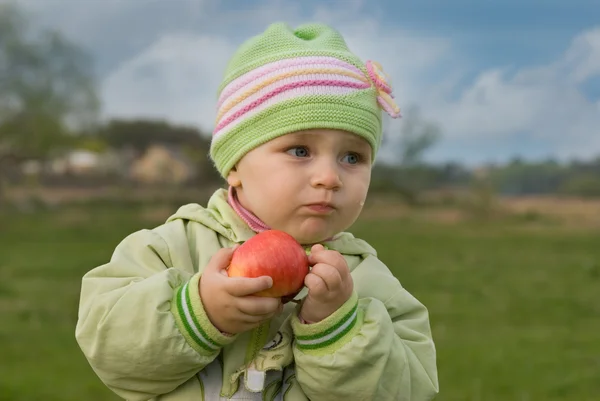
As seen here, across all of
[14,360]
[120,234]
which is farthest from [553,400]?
[120,234]

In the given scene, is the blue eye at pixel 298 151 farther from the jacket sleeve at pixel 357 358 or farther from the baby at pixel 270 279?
the jacket sleeve at pixel 357 358

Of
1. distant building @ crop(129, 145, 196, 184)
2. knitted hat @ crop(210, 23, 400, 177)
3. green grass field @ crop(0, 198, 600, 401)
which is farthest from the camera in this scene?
distant building @ crop(129, 145, 196, 184)

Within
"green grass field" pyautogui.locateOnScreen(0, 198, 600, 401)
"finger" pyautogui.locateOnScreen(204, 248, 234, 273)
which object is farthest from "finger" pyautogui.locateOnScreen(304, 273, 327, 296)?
"green grass field" pyautogui.locateOnScreen(0, 198, 600, 401)

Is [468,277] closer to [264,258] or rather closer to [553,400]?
[553,400]

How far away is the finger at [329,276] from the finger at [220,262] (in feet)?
0.76

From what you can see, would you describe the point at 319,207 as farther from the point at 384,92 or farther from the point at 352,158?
the point at 384,92

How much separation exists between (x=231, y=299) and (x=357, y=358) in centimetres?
38

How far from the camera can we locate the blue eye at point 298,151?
2469mm

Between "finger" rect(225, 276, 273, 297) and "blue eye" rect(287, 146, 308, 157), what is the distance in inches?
18.3

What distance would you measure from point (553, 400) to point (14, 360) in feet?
17.0

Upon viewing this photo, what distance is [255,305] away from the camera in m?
2.16

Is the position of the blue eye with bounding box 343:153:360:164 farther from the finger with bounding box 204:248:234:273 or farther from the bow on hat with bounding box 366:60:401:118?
the finger with bounding box 204:248:234:273

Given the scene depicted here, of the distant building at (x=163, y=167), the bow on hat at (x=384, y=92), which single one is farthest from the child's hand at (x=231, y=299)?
the distant building at (x=163, y=167)

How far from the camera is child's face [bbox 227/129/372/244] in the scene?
2.42 metres
